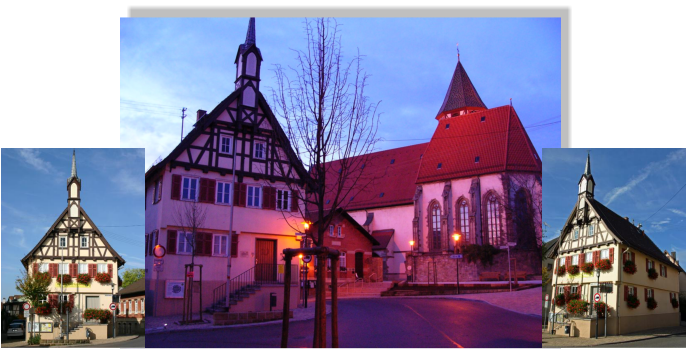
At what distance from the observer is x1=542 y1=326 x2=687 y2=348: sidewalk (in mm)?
9797

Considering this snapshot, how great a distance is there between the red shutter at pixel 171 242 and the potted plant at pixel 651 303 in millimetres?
15435

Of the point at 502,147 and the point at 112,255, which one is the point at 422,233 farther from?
the point at 112,255

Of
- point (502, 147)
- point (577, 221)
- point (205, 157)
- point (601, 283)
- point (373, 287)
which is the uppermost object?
point (502, 147)

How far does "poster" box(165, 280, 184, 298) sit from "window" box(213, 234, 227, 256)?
186 cm

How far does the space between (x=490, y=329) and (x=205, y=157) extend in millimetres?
12511

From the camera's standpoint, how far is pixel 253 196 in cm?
2250

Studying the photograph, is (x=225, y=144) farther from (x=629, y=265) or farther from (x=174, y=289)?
(x=629, y=265)

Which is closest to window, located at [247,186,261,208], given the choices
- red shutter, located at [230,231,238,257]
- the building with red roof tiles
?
red shutter, located at [230,231,238,257]

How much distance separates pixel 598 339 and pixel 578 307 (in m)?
0.61

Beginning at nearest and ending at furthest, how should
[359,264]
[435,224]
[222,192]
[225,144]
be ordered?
[222,192] < [225,144] < [359,264] < [435,224]

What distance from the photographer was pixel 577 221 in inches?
400

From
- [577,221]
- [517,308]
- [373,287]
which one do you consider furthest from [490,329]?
[373,287]

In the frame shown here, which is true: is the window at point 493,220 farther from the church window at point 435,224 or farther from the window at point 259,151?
the window at point 259,151

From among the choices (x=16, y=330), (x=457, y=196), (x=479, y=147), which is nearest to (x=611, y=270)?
(x=16, y=330)
